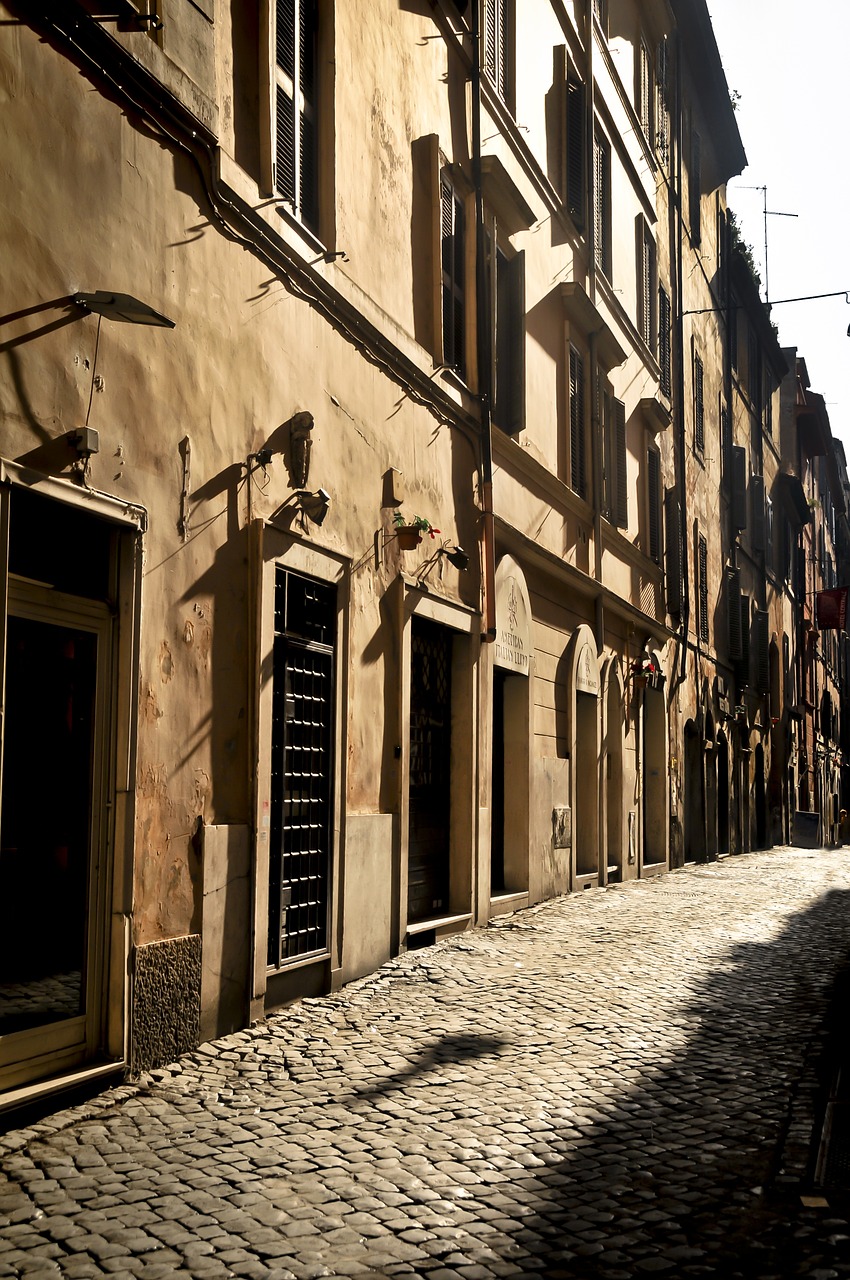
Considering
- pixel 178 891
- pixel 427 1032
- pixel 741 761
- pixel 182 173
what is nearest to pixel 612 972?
pixel 427 1032

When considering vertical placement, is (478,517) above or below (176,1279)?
above

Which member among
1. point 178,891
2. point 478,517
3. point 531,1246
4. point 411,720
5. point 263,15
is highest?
point 263,15

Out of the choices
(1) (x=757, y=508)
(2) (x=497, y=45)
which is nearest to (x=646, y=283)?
(2) (x=497, y=45)

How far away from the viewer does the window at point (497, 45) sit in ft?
41.1

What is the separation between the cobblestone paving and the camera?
3.85m

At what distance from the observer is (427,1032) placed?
6.99 metres

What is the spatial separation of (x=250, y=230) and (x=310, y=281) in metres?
0.85

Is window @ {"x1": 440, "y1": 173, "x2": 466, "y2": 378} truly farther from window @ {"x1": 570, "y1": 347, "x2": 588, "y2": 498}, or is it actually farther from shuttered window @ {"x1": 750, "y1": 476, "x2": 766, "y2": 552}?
shuttered window @ {"x1": 750, "y1": 476, "x2": 766, "y2": 552}

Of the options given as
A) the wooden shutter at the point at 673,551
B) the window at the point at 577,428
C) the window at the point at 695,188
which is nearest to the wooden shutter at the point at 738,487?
the window at the point at 695,188

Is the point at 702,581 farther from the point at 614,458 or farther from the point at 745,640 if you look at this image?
the point at 614,458

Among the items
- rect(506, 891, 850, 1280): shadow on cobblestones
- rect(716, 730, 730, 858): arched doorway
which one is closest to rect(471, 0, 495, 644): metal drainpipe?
rect(506, 891, 850, 1280): shadow on cobblestones

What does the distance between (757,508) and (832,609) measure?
48.2 ft

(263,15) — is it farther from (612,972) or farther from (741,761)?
(741,761)

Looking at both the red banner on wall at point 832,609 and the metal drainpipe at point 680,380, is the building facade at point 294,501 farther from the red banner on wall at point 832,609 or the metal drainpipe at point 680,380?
the red banner on wall at point 832,609
